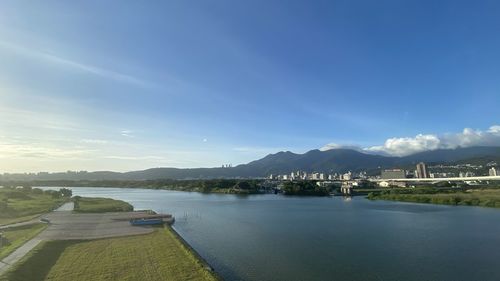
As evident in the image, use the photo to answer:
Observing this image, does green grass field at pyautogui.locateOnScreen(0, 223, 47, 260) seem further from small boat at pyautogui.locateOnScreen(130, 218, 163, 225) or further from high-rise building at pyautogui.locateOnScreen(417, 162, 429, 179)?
high-rise building at pyautogui.locateOnScreen(417, 162, 429, 179)

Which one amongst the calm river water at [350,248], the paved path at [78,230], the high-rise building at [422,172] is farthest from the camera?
the high-rise building at [422,172]

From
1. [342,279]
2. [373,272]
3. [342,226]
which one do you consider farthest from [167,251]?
[342,226]

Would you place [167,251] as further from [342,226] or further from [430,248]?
[342,226]

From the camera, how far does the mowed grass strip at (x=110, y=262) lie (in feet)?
42.6

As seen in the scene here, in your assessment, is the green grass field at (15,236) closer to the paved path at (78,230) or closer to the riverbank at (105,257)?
the riverbank at (105,257)

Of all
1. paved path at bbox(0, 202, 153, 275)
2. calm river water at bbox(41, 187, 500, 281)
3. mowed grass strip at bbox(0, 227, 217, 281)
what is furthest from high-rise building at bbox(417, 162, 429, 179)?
mowed grass strip at bbox(0, 227, 217, 281)

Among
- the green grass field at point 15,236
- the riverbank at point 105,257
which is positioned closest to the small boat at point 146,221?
the riverbank at point 105,257

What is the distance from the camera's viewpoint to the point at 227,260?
1722cm

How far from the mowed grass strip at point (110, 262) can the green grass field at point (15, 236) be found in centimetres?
130

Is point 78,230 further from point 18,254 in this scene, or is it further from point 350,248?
point 350,248

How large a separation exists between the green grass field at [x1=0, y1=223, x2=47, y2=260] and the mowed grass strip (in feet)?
4.26

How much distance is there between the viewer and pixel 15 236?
70.4 feet

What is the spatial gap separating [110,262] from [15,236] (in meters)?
10.8

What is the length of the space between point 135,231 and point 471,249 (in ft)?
71.0
